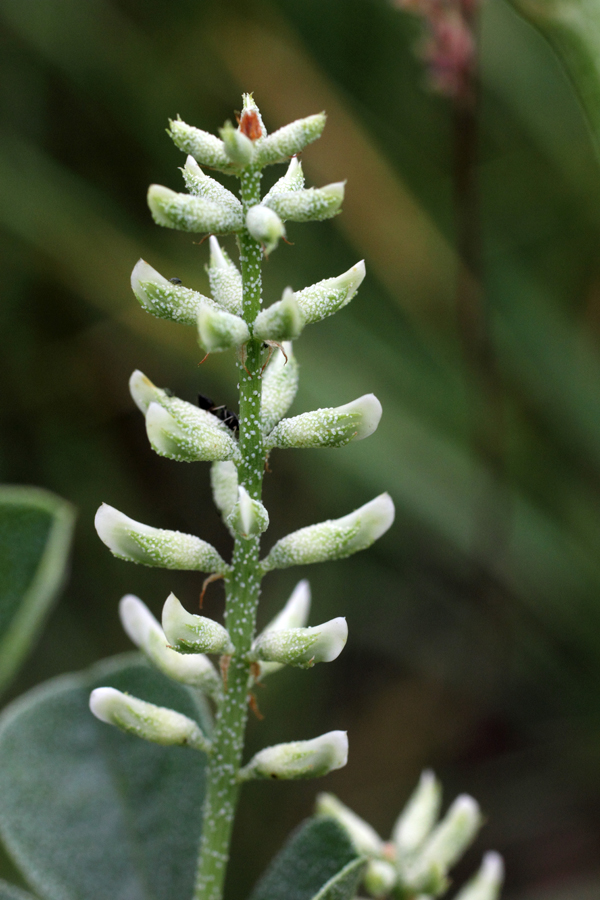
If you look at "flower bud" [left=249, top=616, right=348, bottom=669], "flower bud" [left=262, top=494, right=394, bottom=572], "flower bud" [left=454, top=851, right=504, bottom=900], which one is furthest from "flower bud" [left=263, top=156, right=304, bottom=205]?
"flower bud" [left=454, top=851, right=504, bottom=900]

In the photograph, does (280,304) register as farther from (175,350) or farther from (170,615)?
(175,350)

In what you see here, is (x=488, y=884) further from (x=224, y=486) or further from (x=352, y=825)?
(x=224, y=486)

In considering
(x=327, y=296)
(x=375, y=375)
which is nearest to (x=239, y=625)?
(x=327, y=296)

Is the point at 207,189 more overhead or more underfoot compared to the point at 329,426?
more overhead

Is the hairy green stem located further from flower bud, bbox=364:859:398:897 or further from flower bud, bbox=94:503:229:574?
flower bud, bbox=364:859:398:897

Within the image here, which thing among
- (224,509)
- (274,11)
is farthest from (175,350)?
(224,509)

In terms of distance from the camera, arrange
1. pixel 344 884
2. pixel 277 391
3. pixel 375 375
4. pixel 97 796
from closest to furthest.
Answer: pixel 344 884 → pixel 277 391 → pixel 97 796 → pixel 375 375

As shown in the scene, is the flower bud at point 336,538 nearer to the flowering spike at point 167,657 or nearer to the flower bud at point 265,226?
the flowering spike at point 167,657
